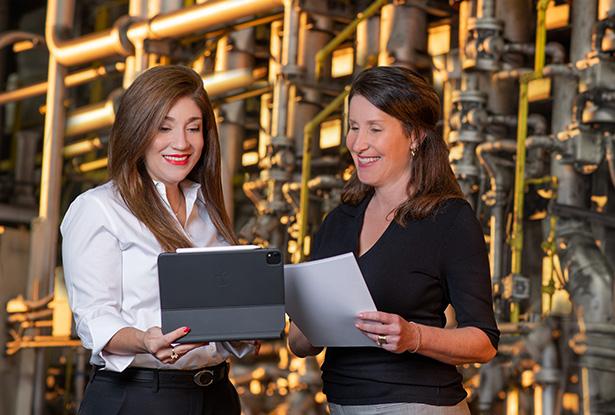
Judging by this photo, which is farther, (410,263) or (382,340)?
(410,263)

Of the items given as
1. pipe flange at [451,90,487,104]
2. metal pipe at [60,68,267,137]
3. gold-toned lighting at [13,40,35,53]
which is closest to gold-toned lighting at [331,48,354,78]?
metal pipe at [60,68,267,137]

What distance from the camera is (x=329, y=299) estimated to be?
5.13 feet

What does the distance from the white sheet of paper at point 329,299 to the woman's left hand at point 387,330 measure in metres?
0.02

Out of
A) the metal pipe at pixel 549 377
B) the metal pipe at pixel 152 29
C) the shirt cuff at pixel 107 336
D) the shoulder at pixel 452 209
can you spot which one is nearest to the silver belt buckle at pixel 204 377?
the shirt cuff at pixel 107 336

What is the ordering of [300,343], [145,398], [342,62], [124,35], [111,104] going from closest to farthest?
[145,398], [300,343], [342,62], [124,35], [111,104]

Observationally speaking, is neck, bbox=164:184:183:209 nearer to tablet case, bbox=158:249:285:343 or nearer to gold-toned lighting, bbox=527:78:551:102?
tablet case, bbox=158:249:285:343

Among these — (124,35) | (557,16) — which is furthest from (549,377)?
(124,35)

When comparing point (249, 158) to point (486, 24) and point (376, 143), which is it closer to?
point (486, 24)

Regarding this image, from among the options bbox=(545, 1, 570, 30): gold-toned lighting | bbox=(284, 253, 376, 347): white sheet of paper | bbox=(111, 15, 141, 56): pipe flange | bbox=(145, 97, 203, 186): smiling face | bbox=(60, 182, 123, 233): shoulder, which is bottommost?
bbox=(284, 253, 376, 347): white sheet of paper

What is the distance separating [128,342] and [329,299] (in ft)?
1.00

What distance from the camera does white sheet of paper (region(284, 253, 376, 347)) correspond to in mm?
1511

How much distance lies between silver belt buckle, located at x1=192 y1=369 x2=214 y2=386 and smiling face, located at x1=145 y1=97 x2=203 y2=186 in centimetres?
30

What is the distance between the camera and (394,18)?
10.8ft

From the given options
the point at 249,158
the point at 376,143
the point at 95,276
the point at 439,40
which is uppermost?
the point at 439,40
